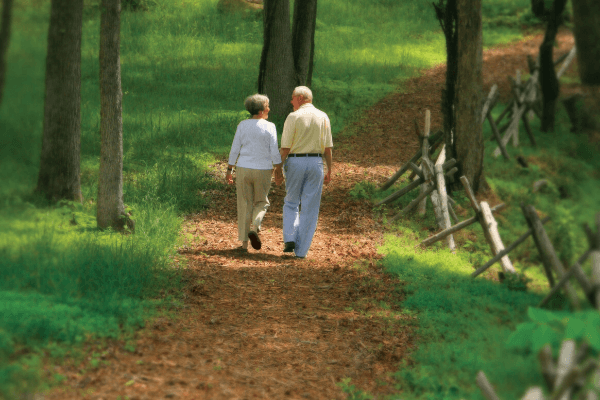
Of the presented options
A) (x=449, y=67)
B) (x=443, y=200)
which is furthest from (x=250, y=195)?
(x=449, y=67)

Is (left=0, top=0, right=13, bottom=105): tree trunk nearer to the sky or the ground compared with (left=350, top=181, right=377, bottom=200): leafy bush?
nearer to the sky

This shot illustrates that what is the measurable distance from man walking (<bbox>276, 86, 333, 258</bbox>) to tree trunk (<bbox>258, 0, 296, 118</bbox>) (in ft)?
20.1

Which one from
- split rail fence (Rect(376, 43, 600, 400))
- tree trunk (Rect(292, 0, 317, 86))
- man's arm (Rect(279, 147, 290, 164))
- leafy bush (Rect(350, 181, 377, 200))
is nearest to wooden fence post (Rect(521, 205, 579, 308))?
split rail fence (Rect(376, 43, 600, 400))

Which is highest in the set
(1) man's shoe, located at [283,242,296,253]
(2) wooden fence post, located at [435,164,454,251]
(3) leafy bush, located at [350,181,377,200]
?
(2) wooden fence post, located at [435,164,454,251]

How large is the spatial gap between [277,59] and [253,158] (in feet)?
21.8

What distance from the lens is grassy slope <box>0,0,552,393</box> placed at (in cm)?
473

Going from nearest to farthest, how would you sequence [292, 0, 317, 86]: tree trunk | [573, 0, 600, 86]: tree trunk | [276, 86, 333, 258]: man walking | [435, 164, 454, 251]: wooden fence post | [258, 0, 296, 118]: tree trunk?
1. [573, 0, 600, 86]: tree trunk
2. [276, 86, 333, 258]: man walking
3. [435, 164, 454, 251]: wooden fence post
4. [258, 0, 296, 118]: tree trunk
5. [292, 0, 317, 86]: tree trunk

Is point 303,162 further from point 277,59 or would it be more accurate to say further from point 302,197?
point 277,59

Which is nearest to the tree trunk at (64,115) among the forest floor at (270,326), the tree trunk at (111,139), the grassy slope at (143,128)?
the grassy slope at (143,128)

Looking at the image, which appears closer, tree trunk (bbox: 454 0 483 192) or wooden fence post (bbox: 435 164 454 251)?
wooden fence post (bbox: 435 164 454 251)

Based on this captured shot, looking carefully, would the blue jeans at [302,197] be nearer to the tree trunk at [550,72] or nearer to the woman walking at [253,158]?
the woman walking at [253,158]

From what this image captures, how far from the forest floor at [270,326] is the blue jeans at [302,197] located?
0.34 meters

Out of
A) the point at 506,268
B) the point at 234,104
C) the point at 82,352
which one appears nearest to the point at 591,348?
the point at 506,268

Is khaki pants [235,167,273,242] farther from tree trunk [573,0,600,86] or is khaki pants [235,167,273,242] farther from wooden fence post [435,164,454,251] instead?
tree trunk [573,0,600,86]
